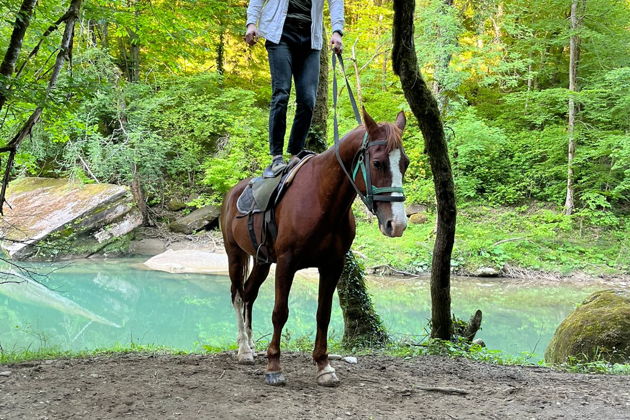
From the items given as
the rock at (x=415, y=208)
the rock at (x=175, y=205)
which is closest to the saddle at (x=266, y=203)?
the rock at (x=415, y=208)

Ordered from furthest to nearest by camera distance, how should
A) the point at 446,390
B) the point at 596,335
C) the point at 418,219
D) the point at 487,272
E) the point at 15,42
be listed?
the point at 418,219 < the point at 487,272 < the point at 596,335 < the point at 15,42 < the point at 446,390

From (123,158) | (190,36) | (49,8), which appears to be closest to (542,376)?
(190,36)

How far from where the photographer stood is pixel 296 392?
3371mm

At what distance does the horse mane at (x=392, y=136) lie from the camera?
3.02m

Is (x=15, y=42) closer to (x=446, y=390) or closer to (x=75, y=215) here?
(x=446, y=390)

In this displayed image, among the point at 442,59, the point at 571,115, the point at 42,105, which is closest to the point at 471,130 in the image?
the point at 442,59

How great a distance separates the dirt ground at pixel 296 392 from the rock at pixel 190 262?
10313mm

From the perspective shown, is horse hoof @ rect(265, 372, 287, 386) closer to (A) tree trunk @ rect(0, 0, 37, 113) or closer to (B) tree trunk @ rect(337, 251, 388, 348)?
(B) tree trunk @ rect(337, 251, 388, 348)

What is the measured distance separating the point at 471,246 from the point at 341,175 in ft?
40.4

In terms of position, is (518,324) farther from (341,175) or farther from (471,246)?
(341,175)

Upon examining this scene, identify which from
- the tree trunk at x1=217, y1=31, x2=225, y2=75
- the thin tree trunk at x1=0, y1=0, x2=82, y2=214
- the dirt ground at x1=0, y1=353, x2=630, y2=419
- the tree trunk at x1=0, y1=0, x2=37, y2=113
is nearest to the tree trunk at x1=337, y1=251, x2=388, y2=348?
the dirt ground at x1=0, y1=353, x2=630, y2=419

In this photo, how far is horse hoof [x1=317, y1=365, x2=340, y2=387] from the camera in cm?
353

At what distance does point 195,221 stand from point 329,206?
15807 millimetres

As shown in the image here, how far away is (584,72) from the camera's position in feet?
58.6
